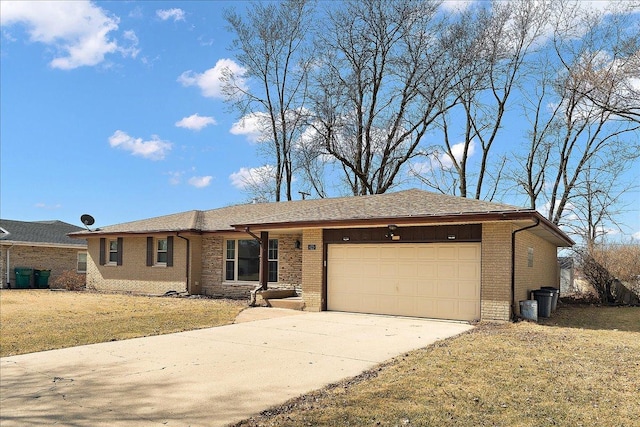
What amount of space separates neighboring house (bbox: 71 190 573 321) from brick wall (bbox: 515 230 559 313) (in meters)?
0.03

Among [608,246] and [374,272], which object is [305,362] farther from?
[608,246]

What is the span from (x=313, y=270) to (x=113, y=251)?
12.5 metres

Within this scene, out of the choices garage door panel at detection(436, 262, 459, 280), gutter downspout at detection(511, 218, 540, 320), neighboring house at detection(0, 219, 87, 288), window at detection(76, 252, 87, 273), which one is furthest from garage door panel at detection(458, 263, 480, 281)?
window at detection(76, 252, 87, 273)

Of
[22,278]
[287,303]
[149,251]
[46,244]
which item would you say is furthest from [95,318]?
[46,244]

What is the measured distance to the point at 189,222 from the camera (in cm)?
2109

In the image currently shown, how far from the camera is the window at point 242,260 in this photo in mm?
19141

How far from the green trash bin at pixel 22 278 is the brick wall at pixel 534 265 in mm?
24862

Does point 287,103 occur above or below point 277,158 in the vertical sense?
above

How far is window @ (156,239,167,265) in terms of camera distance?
835 inches

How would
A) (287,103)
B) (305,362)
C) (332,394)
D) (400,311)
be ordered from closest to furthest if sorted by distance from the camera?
(332,394)
(305,362)
(400,311)
(287,103)

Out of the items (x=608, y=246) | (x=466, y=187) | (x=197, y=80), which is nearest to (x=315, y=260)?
(x=197, y=80)

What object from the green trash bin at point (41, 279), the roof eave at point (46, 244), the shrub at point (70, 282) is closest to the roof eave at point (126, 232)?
the shrub at point (70, 282)

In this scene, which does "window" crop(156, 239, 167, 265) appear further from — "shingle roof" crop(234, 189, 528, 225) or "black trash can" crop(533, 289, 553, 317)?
"black trash can" crop(533, 289, 553, 317)

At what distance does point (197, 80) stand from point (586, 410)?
2227cm
